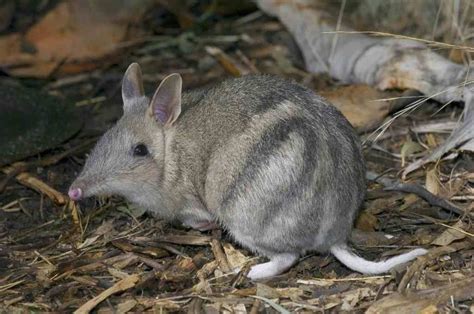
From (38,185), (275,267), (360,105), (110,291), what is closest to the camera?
(110,291)

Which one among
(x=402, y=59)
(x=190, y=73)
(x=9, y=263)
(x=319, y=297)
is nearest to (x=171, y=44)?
(x=190, y=73)

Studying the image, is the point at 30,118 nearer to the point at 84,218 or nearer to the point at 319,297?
the point at 84,218

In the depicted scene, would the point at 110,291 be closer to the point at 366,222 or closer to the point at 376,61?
the point at 366,222

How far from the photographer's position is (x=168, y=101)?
592cm

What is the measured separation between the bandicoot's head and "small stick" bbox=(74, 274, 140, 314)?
27.5 inches

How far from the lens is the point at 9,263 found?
5992 mm

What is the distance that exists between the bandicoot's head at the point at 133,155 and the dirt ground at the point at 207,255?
0.41m

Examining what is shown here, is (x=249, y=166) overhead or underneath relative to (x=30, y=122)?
overhead

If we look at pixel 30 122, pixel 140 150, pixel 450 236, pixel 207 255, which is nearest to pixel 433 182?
pixel 450 236

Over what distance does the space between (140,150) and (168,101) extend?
390 mm

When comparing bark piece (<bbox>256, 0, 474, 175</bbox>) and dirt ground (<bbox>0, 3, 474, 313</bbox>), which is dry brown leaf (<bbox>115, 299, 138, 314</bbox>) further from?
bark piece (<bbox>256, 0, 474, 175</bbox>)

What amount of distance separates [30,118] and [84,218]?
1.73 m

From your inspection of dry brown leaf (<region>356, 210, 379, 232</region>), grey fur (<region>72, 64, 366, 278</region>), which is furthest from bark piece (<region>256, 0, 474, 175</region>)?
grey fur (<region>72, 64, 366, 278</region>)

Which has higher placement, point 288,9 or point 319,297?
point 288,9
